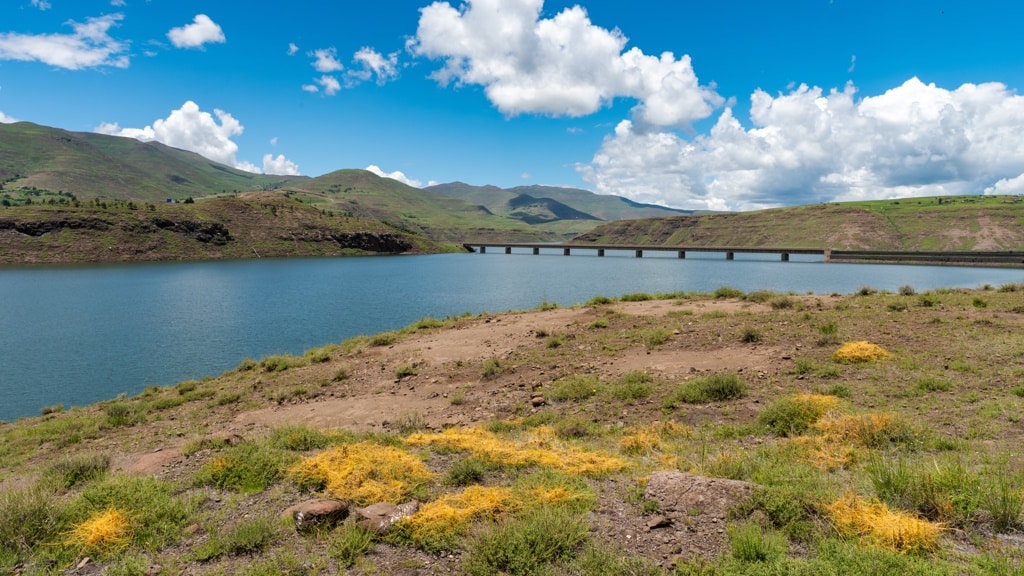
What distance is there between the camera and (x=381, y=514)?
7.20 meters

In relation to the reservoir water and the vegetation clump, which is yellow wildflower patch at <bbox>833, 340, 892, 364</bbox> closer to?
the vegetation clump

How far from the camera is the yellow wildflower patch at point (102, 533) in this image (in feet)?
22.2

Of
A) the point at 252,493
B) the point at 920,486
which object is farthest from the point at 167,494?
the point at 920,486

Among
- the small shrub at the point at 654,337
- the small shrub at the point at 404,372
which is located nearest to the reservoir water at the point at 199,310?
the small shrub at the point at 404,372

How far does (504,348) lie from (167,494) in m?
15.1

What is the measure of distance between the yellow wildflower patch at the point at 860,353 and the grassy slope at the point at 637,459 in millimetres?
372

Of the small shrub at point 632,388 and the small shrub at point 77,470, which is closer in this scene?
the small shrub at point 77,470

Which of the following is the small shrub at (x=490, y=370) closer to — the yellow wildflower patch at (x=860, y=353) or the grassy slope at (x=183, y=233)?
the yellow wildflower patch at (x=860, y=353)

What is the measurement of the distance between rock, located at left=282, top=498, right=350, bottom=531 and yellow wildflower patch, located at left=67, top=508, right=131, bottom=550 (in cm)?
213

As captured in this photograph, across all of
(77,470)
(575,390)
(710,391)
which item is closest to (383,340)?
(575,390)

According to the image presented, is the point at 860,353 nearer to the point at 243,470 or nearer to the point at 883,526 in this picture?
the point at 883,526

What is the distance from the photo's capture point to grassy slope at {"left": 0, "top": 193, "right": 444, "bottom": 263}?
11300 centimetres

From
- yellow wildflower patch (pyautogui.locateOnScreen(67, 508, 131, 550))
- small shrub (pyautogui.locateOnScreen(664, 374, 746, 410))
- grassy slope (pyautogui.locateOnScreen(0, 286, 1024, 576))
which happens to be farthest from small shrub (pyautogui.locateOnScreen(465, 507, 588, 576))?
small shrub (pyautogui.locateOnScreen(664, 374, 746, 410))

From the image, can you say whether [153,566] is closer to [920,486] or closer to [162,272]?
[920,486]
